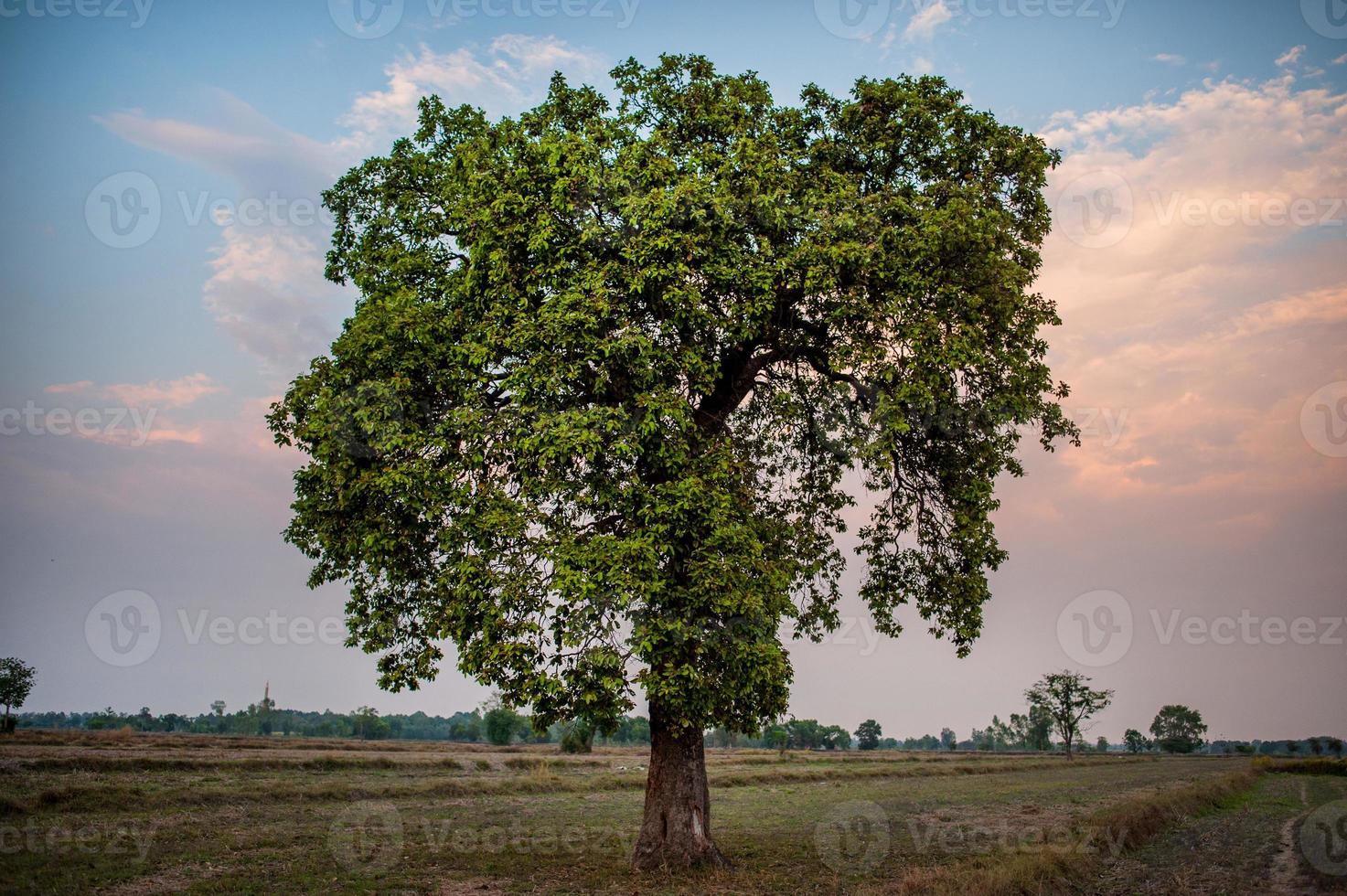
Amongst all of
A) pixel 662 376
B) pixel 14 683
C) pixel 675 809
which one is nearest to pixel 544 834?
pixel 675 809

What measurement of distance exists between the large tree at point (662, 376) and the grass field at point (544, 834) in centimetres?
374

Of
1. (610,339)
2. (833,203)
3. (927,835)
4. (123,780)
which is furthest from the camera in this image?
(123,780)

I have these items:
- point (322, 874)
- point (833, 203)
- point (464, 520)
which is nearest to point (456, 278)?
point (464, 520)

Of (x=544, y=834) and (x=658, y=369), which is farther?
(x=544, y=834)

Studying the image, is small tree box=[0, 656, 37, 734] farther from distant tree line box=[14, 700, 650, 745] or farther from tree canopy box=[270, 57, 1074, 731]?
tree canopy box=[270, 57, 1074, 731]

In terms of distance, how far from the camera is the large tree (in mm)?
15523

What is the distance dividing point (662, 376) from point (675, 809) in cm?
916

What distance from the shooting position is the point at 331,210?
817 inches

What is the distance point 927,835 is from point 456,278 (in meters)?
21.4

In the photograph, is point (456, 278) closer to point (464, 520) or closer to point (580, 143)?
point (580, 143)

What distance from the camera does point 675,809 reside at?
17.6 meters

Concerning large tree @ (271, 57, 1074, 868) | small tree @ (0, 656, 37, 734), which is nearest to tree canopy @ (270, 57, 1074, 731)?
large tree @ (271, 57, 1074, 868)

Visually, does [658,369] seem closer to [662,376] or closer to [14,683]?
[662,376]

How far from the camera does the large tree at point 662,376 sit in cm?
1552
